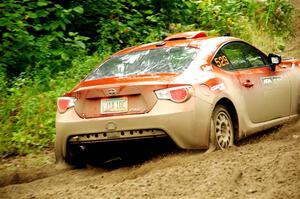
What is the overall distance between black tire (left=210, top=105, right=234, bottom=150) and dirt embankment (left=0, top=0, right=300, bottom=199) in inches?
7.2

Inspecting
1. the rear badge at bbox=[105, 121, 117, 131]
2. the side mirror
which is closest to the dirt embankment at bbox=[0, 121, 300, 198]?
the rear badge at bbox=[105, 121, 117, 131]

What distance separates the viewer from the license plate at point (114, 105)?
220 inches

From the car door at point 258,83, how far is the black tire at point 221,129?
17.9 inches

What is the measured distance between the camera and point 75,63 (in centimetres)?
960

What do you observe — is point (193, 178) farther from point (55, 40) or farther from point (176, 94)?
point (55, 40)

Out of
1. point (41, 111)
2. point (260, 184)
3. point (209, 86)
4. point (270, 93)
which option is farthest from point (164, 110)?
point (41, 111)

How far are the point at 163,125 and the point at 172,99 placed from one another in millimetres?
275

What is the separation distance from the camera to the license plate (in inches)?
220

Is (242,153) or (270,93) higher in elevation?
(270,93)

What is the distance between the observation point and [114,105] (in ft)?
18.5

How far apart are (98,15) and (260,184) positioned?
7.89m

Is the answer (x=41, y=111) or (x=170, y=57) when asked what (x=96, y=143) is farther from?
(x=41, y=111)

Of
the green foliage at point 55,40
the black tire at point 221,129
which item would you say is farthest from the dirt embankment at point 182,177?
the green foliage at point 55,40

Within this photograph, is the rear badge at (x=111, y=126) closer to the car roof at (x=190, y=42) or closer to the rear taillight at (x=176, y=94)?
the rear taillight at (x=176, y=94)
